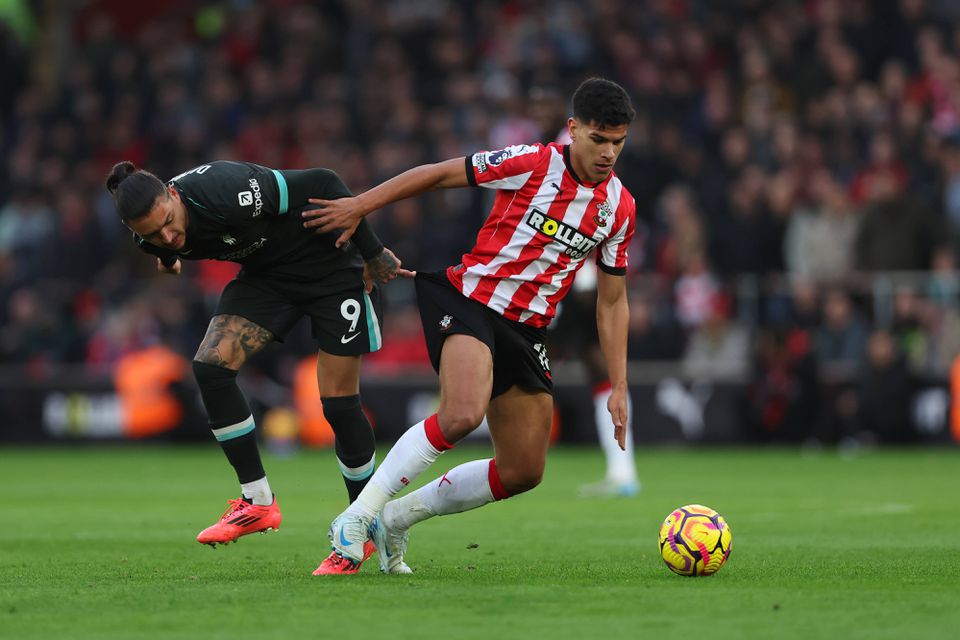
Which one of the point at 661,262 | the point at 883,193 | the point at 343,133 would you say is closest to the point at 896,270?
the point at 883,193

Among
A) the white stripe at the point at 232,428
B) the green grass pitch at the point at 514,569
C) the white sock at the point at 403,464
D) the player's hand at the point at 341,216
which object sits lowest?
the green grass pitch at the point at 514,569

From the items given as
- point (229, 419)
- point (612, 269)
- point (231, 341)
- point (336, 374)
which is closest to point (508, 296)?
point (612, 269)

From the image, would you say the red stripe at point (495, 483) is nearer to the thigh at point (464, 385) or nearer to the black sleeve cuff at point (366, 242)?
the thigh at point (464, 385)

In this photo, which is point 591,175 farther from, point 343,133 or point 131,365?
point 343,133

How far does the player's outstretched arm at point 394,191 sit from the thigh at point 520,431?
3.27ft

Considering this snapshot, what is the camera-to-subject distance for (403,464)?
22.6 ft

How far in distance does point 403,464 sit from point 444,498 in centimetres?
35

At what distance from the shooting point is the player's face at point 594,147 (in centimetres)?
694

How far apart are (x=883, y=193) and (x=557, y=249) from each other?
10.6m

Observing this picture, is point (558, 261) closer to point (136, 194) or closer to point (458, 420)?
point (458, 420)

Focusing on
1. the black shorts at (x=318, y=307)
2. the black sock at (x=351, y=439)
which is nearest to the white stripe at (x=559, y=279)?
the black shorts at (x=318, y=307)

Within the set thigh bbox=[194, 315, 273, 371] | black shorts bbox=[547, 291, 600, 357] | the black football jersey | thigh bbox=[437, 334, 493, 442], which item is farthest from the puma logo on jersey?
black shorts bbox=[547, 291, 600, 357]

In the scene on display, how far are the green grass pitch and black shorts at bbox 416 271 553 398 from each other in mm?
862

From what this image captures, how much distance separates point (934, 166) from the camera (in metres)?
17.8
